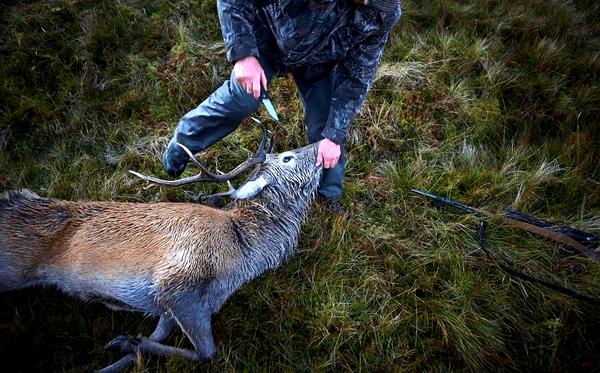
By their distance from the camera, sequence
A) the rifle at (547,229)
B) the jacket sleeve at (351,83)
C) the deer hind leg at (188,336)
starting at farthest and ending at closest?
the rifle at (547,229)
the jacket sleeve at (351,83)
the deer hind leg at (188,336)

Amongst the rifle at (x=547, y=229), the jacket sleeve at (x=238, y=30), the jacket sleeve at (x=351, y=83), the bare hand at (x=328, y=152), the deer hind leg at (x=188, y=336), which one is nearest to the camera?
the jacket sleeve at (x=238, y=30)

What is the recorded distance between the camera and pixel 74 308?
145 inches

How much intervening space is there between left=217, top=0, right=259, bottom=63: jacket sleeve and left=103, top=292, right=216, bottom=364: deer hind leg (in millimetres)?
1951

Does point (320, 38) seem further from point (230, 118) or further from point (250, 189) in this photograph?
point (250, 189)

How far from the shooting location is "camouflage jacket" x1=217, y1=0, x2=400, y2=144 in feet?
10.7

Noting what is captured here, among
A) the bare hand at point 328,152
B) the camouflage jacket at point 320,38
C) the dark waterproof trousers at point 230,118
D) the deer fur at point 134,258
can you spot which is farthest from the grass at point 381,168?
the camouflage jacket at point 320,38

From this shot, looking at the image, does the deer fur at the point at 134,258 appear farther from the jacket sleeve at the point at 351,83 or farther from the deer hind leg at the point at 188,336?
the jacket sleeve at the point at 351,83

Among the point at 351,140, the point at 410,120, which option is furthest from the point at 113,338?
the point at 410,120

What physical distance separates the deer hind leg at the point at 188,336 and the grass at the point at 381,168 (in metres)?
0.10

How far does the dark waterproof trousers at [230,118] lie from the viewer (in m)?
3.69

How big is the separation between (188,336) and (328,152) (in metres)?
2.00

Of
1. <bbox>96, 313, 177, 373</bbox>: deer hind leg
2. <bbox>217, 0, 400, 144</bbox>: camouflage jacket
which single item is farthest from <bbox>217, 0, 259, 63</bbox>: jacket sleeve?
<bbox>96, 313, 177, 373</bbox>: deer hind leg

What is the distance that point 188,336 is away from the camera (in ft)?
11.1

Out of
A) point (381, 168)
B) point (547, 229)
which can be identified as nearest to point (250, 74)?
point (381, 168)
